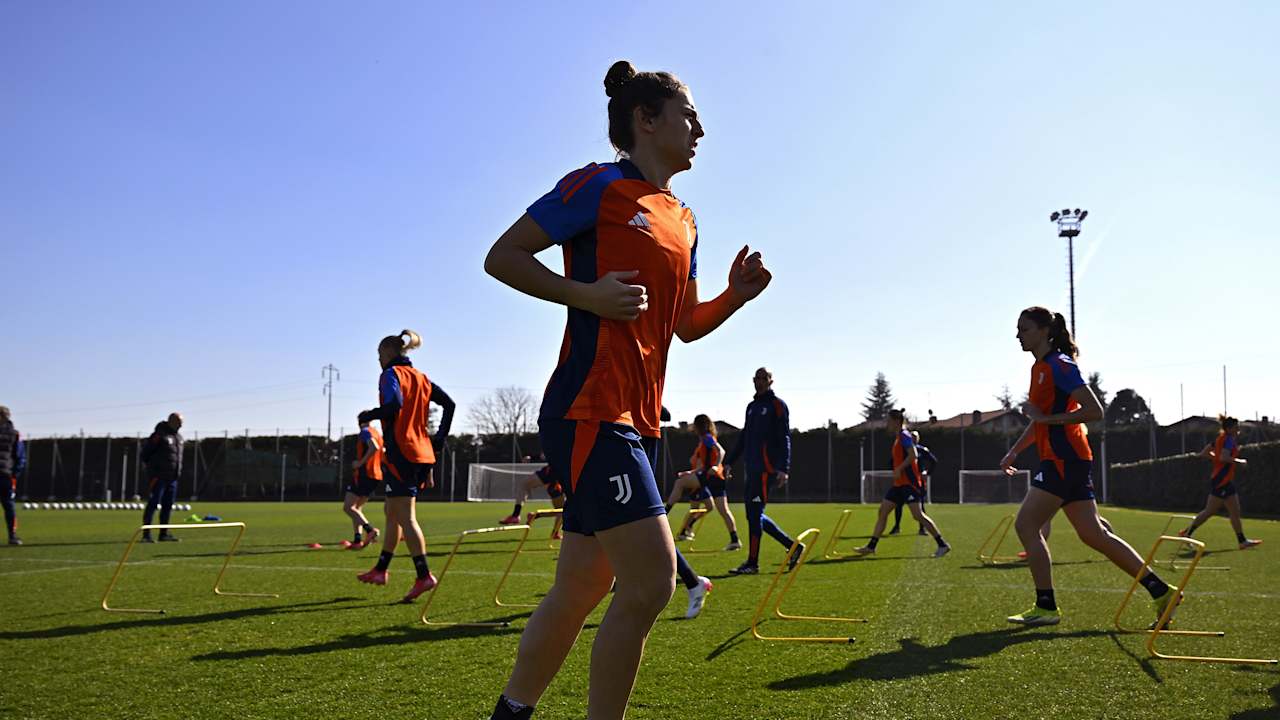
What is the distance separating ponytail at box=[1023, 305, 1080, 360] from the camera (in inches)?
274

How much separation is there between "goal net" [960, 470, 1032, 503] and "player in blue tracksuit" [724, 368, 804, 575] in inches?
1366

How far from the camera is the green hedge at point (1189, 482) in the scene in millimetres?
27812

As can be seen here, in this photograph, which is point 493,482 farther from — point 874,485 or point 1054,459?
point 1054,459

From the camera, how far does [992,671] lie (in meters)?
5.02

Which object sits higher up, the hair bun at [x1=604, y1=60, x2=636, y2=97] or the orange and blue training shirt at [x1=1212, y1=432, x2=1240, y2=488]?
the hair bun at [x1=604, y1=60, x2=636, y2=97]

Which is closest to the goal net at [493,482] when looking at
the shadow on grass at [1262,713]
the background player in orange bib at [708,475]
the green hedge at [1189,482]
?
the green hedge at [1189,482]

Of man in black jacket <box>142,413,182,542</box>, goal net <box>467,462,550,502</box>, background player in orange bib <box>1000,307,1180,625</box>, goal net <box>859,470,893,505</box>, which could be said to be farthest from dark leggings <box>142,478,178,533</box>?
goal net <box>859,470,893,505</box>

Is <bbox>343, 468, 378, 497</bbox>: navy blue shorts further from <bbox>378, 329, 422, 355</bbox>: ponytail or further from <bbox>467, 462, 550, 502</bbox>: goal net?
<bbox>467, 462, 550, 502</bbox>: goal net

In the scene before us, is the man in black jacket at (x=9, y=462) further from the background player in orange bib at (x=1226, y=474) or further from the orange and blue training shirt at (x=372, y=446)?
the background player in orange bib at (x=1226, y=474)

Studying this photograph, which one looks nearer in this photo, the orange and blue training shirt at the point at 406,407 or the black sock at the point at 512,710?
the black sock at the point at 512,710

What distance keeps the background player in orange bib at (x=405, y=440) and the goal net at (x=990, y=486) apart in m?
38.4

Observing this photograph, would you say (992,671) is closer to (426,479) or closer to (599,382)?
(599,382)

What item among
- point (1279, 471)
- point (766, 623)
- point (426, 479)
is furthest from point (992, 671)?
point (1279, 471)

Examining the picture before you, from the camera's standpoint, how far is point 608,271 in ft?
8.55
